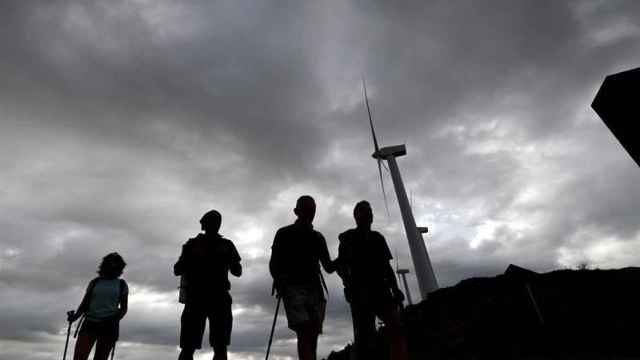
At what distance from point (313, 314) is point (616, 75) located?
417cm

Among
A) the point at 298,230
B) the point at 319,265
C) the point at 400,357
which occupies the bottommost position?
the point at 400,357

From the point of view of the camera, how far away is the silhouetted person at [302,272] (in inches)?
195

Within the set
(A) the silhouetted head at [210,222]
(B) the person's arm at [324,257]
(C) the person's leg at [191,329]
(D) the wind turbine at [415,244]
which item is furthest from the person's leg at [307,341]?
(D) the wind turbine at [415,244]

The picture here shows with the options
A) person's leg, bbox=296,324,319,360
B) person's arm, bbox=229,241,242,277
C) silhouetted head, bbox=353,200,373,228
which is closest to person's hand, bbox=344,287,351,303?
person's leg, bbox=296,324,319,360

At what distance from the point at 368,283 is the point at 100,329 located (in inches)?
159

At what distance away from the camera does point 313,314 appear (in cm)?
507

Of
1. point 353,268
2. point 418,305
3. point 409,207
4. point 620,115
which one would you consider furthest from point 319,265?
point 409,207

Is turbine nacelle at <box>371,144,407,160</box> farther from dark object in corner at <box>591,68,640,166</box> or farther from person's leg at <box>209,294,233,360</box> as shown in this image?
dark object in corner at <box>591,68,640,166</box>

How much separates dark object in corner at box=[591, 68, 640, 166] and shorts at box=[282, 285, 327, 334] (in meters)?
3.91

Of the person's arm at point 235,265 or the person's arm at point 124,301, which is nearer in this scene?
the person's arm at point 235,265

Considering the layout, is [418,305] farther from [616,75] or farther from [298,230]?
[616,75]

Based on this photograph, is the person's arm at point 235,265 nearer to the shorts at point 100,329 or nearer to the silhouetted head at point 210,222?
the silhouetted head at point 210,222

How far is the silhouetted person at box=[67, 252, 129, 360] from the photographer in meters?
6.21

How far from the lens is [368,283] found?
221 inches
